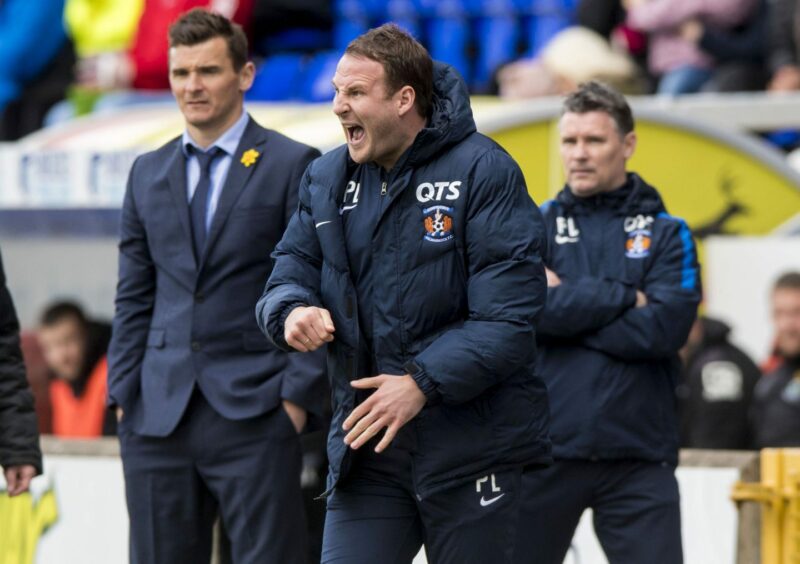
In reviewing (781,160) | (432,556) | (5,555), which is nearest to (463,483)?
(432,556)

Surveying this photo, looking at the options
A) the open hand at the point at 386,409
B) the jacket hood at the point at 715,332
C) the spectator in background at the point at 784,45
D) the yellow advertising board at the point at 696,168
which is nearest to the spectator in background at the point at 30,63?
the spectator in background at the point at 784,45

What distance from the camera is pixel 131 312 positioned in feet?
21.0

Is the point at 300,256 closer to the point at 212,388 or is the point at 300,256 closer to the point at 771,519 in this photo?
the point at 212,388

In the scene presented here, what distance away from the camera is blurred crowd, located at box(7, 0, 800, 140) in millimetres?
12070

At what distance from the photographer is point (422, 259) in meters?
5.17

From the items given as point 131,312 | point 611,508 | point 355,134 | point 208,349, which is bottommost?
point 611,508

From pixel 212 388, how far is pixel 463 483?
1309mm

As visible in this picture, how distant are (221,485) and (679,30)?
6.98 m

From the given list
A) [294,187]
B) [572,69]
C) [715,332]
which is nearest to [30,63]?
[572,69]

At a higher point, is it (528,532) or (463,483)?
(463,483)

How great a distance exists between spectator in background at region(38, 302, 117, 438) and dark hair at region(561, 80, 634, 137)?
497cm

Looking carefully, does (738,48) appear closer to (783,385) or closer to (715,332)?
(715,332)

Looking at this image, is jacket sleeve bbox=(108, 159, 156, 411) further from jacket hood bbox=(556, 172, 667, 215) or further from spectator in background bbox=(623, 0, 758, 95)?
spectator in background bbox=(623, 0, 758, 95)

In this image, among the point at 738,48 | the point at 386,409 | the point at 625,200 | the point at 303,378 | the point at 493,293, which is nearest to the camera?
the point at 386,409
